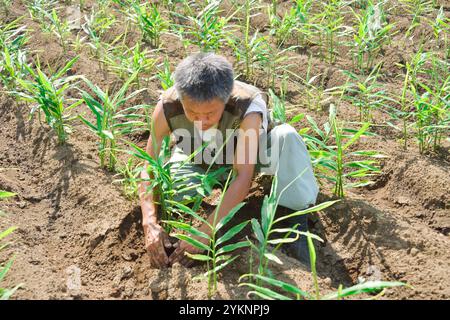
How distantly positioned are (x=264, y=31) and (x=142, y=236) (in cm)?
238

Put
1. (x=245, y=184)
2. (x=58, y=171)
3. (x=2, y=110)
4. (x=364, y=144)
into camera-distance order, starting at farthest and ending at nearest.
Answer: (x=2, y=110) < (x=364, y=144) < (x=58, y=171) < (x=245, y=184)

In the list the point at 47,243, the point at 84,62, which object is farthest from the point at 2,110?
the point at 47,243

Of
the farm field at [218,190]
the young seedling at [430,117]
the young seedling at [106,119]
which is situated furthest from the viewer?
the young seedling at [430,117]

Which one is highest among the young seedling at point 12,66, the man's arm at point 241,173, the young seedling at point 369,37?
the young seedling at point 369,37

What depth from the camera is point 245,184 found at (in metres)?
2.33

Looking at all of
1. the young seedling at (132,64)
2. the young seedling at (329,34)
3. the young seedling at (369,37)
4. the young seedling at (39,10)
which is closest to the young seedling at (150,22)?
the young seedling at (132,64)

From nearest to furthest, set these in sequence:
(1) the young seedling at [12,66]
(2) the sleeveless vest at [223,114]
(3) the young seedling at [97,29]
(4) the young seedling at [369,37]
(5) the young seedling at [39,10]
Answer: (2) the sleeveless vest at [223,114]
(1) the young seedling at [12,66]
(4) the young seedling at [369,37]
(3) the young seedling at [97,29]
(5) the young seedling at [39,10]

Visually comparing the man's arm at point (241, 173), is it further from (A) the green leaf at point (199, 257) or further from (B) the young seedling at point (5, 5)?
(B) the young seedling at point (5, 5)

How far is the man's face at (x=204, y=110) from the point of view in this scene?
2.20 meters

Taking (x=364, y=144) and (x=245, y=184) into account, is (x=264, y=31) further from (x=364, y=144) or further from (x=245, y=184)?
(x=245, y=184)

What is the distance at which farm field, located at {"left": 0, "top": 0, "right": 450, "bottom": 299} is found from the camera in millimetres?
2312

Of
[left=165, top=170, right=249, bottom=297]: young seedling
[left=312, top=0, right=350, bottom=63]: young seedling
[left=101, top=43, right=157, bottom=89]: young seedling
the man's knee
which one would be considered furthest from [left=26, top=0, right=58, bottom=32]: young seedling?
[left=165, top=170, right=249, bottom=297]: young seedling

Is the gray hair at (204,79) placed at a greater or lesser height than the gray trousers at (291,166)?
greater

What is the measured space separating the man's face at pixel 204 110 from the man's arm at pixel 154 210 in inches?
8.2
